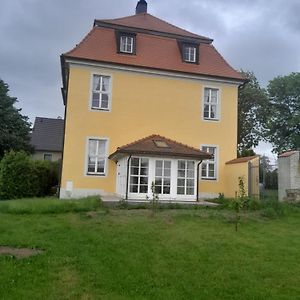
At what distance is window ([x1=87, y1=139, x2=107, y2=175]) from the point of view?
20344 millimetres

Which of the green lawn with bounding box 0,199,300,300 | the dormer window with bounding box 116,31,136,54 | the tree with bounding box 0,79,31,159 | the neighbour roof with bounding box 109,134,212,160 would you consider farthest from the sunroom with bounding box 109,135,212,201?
the tree with bounding box 0,79,31,159

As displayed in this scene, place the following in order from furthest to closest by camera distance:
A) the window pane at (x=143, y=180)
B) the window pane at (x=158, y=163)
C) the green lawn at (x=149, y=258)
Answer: the window pane at (x=158, y=163) → the window pane at (x=143, y=180) → the green lawn at (x=149, y=258)

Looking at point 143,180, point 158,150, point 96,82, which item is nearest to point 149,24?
point 96,82

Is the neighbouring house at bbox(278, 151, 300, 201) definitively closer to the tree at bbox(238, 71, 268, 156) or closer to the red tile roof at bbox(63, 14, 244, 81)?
the red tile roof at bbox(63, 14, 244, 81)

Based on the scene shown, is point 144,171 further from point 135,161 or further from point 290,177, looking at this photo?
point 290,177

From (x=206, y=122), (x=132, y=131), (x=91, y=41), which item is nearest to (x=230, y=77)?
(x=206, y=122)

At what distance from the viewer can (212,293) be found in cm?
593

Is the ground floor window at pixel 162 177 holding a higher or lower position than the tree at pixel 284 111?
lower

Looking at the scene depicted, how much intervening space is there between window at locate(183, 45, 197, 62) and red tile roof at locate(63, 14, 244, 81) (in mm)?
368

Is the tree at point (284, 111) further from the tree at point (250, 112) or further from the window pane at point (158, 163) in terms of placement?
the window pane at point (158, 163)

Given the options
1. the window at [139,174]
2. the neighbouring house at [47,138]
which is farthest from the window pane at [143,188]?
the neighbouring house at [47,138]

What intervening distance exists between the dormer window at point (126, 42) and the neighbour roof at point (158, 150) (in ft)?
17.4

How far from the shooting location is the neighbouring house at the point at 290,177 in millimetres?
18000

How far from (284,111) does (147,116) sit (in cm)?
2995
